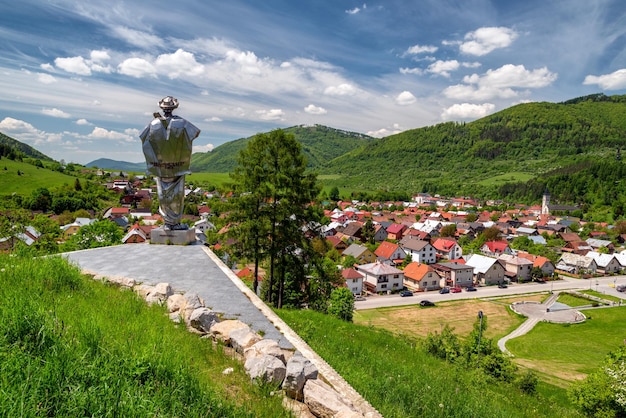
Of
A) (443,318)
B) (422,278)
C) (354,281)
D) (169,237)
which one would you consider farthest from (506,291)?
(169,237)

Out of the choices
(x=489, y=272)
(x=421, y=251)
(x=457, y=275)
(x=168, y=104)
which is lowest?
(x=457, y=275)

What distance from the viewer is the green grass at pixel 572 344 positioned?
78.4 ft

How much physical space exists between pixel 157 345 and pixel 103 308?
5.99 feet

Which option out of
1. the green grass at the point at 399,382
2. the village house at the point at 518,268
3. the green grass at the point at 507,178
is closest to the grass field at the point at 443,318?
the village house at the point at 518,268

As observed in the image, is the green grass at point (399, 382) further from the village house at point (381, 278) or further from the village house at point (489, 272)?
the village house at point (489, 272)

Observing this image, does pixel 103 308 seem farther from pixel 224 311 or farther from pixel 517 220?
pixel 517 220

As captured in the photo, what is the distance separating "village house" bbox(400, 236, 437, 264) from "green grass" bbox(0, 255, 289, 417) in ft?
182

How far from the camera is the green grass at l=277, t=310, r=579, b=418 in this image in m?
5.34

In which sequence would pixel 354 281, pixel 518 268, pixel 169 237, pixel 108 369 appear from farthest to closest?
pixel 518 268 → pixel 354 281 → pixel 169 237 → pixel 108 369

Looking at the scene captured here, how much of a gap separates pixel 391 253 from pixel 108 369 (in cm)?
5516

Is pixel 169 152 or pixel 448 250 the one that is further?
pixel 448 250

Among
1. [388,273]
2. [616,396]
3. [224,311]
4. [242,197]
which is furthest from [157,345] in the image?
[388,273]

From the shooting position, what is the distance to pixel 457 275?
46656 mm

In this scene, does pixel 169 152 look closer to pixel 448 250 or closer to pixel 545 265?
pixel 545 265
